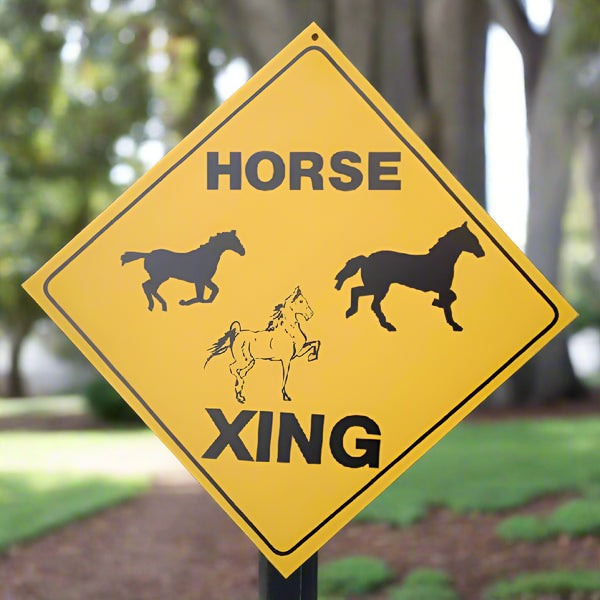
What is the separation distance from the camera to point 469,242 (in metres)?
1.98

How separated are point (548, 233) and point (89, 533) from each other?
1096cm

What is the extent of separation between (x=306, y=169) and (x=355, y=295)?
38cm

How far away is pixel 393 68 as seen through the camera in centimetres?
1262

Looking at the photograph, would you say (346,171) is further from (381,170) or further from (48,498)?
(48,498)

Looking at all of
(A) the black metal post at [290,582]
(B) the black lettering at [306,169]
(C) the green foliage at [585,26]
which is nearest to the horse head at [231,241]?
(B) the black lettering at [306,169]

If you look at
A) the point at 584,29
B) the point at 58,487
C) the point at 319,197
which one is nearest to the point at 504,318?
the point at 319,197

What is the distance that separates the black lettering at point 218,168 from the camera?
2.04 meters

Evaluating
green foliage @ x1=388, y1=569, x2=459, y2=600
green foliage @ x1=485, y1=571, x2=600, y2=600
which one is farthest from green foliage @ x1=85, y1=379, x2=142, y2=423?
green foliage @ x1=485, y1=571, x2=600, y2=600

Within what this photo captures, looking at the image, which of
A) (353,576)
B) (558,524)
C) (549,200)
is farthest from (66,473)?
(549,200)

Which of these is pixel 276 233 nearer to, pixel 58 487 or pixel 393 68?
pixel 58 487

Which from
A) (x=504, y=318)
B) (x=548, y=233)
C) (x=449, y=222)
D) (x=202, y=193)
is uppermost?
(x=202, y=193)

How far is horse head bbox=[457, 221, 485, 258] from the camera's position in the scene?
1977 mm

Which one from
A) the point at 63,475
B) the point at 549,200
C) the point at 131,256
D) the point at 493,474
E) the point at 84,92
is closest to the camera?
the point at 131,256

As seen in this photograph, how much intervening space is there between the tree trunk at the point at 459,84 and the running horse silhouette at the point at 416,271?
1154 cm
